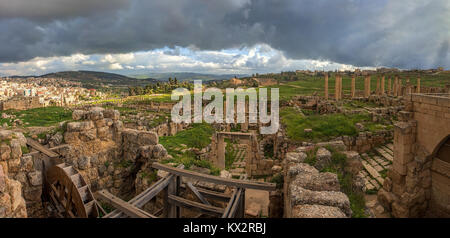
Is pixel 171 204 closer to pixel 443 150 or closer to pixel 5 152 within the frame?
pixel 5 152

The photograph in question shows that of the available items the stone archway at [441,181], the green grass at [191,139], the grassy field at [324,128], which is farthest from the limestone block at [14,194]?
the stone archway at [441,181]

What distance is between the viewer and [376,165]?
46.9 ft

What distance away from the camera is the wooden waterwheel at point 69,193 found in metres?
9.10

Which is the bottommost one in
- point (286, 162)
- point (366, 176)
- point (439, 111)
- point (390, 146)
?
point (366, 176)

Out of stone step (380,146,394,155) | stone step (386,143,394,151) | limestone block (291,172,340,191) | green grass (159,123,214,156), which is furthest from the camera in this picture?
green grass (159,123,214,156)

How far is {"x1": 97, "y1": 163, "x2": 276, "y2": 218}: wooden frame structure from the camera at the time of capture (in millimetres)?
5117

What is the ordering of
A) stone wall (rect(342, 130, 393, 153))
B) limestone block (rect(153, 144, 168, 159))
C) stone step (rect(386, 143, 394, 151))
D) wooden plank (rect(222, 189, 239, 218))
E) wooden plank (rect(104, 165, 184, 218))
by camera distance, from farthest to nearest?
stone wall (rect(342, 130, 393, 153)) → stone step (rect(386, 143, 394, 151)) → limestone block (rect(153, 144, 168, 159)) → wooden plank (rect(222, 189, 239, 218)) → wooden plank (rect(104, 165, 184, 218))

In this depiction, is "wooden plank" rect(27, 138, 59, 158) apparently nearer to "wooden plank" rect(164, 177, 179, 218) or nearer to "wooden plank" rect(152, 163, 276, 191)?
"wooden plank" rect(164, 177, 179, 218)

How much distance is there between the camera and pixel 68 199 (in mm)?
9586

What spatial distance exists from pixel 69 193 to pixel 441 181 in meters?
14.9

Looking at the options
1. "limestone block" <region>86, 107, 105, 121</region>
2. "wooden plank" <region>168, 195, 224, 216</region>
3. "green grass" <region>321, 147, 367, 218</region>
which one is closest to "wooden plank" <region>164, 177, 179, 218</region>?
"wooden plank" <region>168, 195, 224, 216</region>
